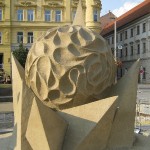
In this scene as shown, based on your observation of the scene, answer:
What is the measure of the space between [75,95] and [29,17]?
1469 inches

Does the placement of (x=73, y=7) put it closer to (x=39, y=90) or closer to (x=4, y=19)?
(x=4, y=19)

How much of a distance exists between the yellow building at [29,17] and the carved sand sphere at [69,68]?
35255mm

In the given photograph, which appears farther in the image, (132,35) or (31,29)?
(132,35)

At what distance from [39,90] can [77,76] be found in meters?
0.77

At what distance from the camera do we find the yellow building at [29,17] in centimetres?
4222

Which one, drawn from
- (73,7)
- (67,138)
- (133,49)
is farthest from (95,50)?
(133,49)

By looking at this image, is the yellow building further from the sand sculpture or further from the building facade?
the sand sculpture

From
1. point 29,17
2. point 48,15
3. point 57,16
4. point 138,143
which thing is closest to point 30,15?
point 29,17

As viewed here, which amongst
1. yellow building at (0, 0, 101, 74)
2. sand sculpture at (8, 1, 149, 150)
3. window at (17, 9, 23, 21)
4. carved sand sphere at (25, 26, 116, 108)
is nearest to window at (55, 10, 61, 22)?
yellow building at (0, 0, 101, 74)

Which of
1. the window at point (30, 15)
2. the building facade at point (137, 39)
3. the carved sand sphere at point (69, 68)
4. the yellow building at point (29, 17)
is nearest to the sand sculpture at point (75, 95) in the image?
the carved sand sphere at point (69, 68)

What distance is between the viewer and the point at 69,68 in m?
6.60

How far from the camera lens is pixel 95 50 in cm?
685

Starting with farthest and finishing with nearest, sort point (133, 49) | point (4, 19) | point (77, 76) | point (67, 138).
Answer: point (133, 49) < point (4, 19) < point (77, 76) < point (67, 138)

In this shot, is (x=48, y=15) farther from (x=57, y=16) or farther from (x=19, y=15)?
(x=19, y=15)
